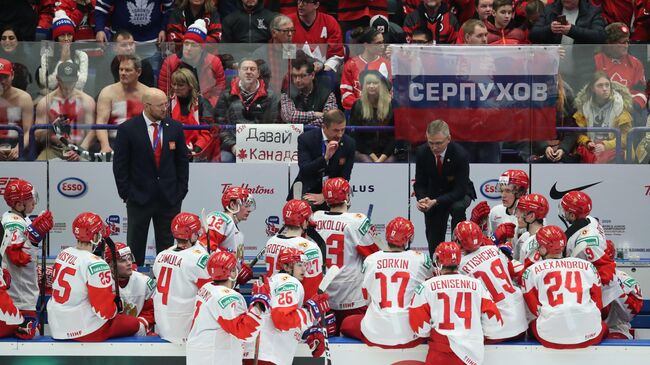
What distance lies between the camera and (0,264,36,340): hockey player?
10.8 metres

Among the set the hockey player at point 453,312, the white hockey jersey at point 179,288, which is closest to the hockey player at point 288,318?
the white hockey jersey at point 179,288

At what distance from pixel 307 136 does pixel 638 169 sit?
3432mm

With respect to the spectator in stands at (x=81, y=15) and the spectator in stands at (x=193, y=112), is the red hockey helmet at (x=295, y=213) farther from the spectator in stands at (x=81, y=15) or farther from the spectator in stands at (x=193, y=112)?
the spectator in stands at (x=81, y=15)

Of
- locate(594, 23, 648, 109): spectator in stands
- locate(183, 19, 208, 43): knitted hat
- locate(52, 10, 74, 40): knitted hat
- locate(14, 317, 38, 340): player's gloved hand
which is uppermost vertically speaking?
locate(52, 10, 74, 40): knitted hat

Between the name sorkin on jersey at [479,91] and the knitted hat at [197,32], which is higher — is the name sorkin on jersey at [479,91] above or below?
below

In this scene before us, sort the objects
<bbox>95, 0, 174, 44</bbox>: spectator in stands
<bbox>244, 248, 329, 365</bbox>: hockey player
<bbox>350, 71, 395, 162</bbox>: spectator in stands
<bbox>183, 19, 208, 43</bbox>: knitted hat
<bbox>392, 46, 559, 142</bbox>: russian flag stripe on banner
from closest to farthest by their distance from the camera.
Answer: <bbox>244, 248, 329, 365</bbox>: hockey player < <bbox>392, 46, 559, 142</bbox>: russian flag stripe on banner < <bbox>350, 71, 395, 162</bbox>: spectator in stands < <bbox>183, 19, 208, 43</bbox>: knitted hat < <bbox>95, 0, 174, 44</bbox>: spectator in stands

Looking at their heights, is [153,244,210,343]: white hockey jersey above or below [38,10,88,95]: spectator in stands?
below

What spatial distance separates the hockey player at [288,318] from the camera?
10133 mm

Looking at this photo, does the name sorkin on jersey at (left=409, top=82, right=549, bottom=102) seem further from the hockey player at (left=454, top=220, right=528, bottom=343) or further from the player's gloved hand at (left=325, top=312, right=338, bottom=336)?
the player's gloved hand at (left=325, top=312, right=338, bottom=336)

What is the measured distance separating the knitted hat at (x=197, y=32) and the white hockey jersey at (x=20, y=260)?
3136 millimetres

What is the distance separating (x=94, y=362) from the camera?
1080cm

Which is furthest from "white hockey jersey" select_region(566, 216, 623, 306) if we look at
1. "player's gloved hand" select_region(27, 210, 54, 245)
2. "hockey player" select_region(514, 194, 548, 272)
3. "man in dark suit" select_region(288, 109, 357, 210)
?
"player's gloved hand" select_region(27, 210, 54, 245)

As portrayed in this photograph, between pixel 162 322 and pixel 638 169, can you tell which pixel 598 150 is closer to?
pixel 638 169

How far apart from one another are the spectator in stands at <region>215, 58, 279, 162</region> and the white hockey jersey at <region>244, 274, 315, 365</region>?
3.52 m
